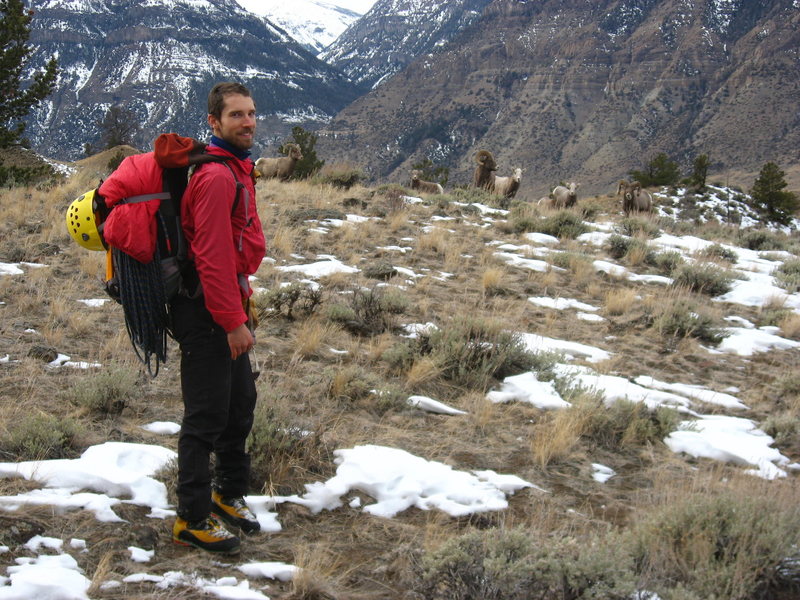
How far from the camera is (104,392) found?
384cm

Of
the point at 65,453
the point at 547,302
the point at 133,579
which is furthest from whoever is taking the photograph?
the point at 547,302

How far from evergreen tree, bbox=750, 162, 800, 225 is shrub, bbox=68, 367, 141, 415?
104 ft

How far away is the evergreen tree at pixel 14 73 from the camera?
13.3 meters

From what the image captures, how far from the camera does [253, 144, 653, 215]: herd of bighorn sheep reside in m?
17.2

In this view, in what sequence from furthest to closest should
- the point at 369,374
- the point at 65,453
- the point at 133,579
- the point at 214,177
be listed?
the point at 369,374
the point at 65,453
the point at 214,177
the point at 133,579

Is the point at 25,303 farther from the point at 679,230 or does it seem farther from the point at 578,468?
the point at 679,230

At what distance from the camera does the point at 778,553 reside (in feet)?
8.16

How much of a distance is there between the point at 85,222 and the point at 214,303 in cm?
63

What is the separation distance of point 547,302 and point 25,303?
16.7 ft

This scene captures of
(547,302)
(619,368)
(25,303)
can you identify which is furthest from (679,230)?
(25,303)

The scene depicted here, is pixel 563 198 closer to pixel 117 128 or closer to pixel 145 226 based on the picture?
pixel 145 226

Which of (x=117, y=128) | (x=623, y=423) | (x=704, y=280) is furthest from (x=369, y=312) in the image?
(x=117, y=128)

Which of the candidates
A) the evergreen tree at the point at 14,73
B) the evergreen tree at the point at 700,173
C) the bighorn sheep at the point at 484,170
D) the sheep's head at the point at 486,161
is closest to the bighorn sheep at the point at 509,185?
the bighorn sheep at the point at 484,170

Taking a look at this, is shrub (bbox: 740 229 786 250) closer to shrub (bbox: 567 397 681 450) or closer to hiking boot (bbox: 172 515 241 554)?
shrub (bbox: 567 397 681 450)
